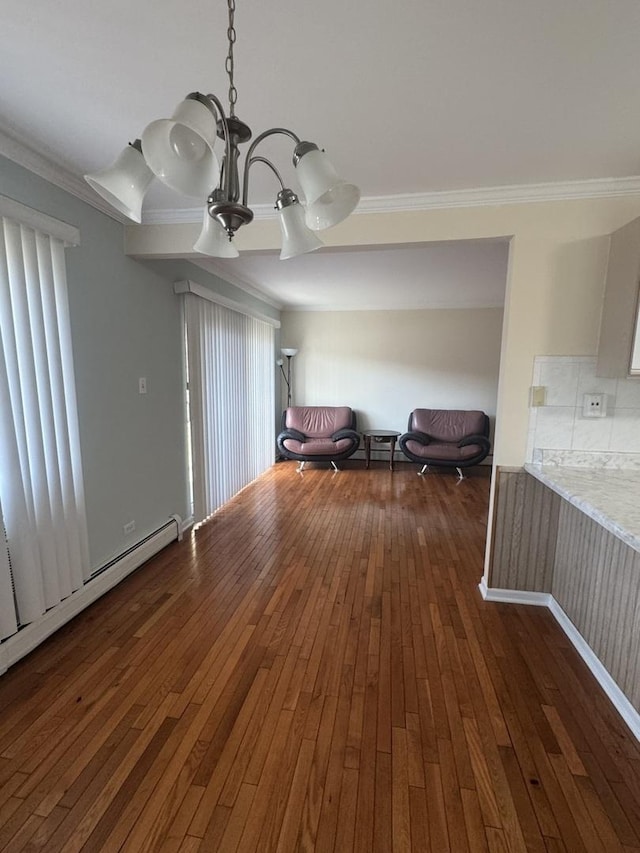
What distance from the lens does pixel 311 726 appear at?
152 cm

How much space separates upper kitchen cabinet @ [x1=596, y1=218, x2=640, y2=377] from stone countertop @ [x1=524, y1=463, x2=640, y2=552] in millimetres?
526

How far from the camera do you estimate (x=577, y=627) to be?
78.3 inches

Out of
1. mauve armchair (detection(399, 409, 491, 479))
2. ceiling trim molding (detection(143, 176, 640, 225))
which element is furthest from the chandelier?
mauve armchair (detection(399, 409, 491, 479))

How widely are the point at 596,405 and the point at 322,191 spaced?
1989 mm

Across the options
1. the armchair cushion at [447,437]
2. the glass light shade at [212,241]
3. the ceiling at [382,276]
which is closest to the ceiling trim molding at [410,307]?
the ceiling at [382,276]

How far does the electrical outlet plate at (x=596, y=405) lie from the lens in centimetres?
212

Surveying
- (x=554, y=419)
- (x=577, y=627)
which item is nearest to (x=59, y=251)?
(x=554, y=419)

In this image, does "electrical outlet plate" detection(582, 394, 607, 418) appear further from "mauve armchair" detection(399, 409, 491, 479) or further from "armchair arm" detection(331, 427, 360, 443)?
"armchair arm" detection(331, 427, 360, 443)

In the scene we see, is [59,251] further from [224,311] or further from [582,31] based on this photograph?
[582,31]

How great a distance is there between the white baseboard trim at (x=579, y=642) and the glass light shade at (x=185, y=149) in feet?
7.61

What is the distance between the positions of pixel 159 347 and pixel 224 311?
3.69 ft

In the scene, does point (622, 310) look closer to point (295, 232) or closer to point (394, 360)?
point (295, 232)

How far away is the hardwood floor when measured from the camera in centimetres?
119

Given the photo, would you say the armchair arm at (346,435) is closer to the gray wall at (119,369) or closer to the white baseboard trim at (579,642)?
the gray wall at (119,369)
